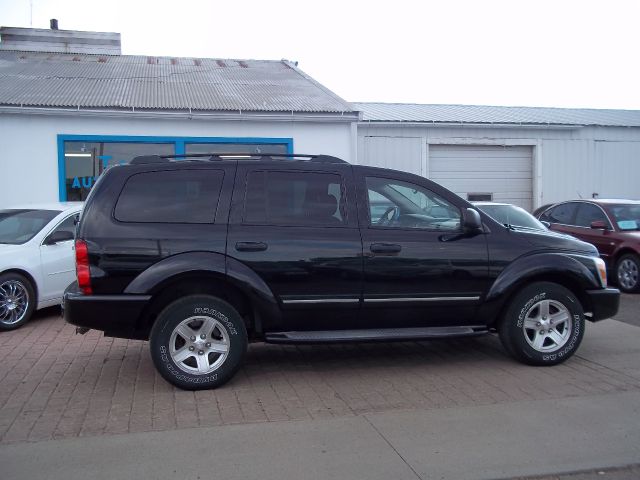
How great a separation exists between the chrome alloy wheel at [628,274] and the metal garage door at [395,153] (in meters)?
6.05

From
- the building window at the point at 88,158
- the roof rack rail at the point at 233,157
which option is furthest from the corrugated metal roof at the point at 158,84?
the roof rack rail at the point at 233,157

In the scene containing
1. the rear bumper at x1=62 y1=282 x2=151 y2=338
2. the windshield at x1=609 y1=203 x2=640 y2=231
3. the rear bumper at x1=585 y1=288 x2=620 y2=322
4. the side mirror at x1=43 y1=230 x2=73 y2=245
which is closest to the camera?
the rear bumper at x1=62 y1=282 x2=151 y2=338

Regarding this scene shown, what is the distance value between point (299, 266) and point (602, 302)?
3.04 m

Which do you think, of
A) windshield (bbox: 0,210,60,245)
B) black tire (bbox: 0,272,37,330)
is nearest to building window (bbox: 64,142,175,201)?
windshield (bbox: 0,210,60,245)

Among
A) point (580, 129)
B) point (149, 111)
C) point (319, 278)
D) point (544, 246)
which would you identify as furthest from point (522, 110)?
point (319, 278)

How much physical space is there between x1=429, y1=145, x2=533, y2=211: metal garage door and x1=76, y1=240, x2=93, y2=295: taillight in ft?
38.7

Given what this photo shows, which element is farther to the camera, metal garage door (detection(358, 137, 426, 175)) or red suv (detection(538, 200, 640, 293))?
metal garage door (detection(358, 137, 426, 175))

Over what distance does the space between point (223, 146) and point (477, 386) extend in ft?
27.3

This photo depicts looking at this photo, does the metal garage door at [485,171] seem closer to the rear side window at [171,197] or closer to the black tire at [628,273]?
the black tire at [628,273]

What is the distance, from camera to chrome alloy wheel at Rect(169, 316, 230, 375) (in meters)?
5.17

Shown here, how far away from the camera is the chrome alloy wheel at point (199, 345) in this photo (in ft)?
17.0

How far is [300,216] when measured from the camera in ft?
18.0

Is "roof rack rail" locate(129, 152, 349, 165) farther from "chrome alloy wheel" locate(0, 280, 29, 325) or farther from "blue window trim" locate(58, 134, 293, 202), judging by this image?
"blue window trim" locate(58, 134, 293, 202)

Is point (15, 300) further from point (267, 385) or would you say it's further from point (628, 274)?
point (628, 274)
